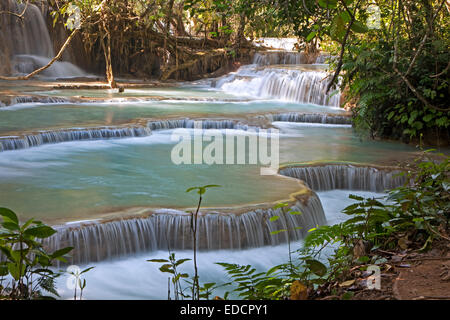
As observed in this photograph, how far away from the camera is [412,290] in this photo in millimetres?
2637

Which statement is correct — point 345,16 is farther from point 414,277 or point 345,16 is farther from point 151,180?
point 151,180

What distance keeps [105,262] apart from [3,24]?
18.5 metres

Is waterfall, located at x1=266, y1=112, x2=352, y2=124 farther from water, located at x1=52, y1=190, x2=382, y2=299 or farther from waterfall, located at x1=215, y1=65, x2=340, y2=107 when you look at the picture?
water, located at x1=52, y1=190, x2=382, y2=299

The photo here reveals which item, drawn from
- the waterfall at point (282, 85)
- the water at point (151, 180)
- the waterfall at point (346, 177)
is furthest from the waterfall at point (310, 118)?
the waterfall at point (346, 177)

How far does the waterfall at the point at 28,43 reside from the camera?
20.9 meters

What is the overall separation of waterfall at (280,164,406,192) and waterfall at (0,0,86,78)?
1577 centimetres

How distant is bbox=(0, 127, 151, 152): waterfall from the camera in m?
9.28

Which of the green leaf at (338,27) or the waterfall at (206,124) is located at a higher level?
the green leaf at (338,27)

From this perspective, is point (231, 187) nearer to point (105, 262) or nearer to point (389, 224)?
point (105, 262)

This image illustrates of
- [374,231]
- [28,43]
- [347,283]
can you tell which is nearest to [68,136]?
[374,231]

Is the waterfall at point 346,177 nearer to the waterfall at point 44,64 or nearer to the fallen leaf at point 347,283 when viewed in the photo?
the fallen leaf at point 347,283

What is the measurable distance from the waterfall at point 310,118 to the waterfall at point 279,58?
32.4 feet

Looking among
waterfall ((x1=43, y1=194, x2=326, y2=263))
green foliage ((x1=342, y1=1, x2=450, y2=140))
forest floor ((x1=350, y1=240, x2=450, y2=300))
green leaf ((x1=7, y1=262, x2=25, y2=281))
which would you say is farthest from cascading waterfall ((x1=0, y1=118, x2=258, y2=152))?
forest floor ((x1=350, y1=240, x2=450, y2=300))

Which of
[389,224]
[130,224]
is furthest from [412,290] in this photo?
[130,224]
